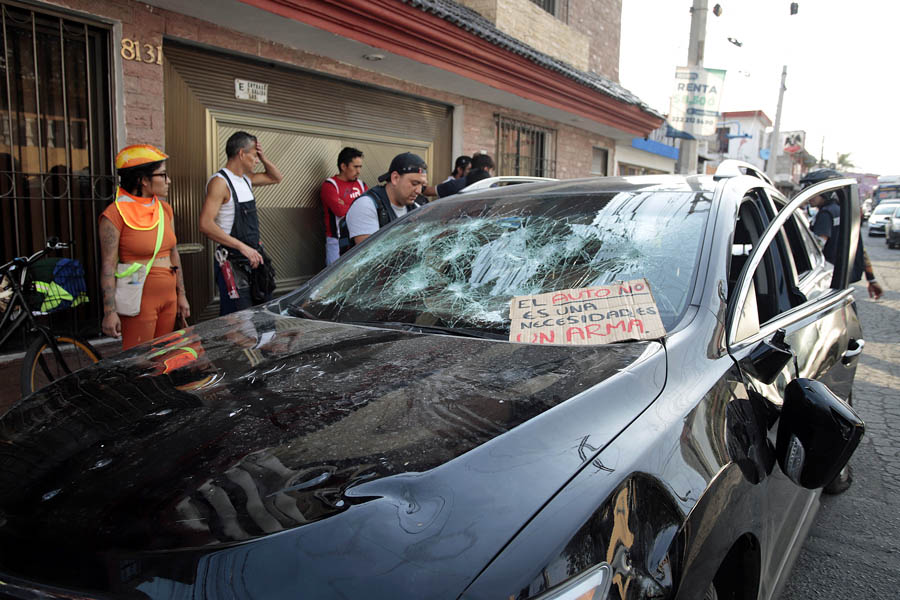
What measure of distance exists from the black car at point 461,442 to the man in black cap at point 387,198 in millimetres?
1889

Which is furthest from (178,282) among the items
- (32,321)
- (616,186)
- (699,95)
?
(699,95)

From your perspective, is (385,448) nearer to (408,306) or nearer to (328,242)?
(408,306)

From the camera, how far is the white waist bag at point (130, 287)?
355 centimetres

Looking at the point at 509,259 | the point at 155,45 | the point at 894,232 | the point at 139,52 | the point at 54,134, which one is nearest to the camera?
the point at 509,259

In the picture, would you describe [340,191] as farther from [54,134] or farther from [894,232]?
[894,232]

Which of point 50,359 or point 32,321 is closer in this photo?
point 32,321

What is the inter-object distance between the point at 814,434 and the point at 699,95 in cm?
1103

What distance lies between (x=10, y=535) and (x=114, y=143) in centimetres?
437

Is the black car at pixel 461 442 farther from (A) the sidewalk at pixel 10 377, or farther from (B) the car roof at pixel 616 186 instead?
(A) the sidewalk at pixel 10 377

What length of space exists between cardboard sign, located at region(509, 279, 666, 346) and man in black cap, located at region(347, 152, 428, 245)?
94.7 inches

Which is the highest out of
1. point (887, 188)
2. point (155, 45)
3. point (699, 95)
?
point (699, 95)

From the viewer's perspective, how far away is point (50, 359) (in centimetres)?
371

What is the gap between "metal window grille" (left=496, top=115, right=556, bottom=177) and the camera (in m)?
9.77

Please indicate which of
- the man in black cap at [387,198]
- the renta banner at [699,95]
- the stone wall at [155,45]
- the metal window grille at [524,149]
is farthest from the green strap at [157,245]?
the renta banner at [699,95]
